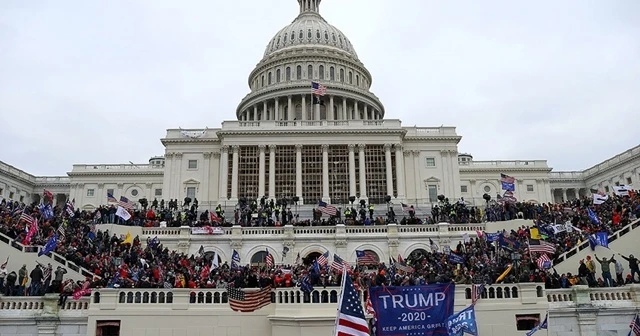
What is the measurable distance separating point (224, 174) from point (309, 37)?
4388 cm

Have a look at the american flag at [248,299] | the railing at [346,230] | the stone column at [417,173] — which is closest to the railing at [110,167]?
the stone column at [417,173]

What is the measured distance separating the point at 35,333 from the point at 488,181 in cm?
7881

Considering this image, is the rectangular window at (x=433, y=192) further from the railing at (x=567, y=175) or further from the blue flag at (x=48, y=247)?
the blue flag at (x=48, y=247)

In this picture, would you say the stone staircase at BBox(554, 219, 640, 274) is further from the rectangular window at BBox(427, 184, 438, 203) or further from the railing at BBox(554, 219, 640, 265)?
the rectangular window at BBox(427, 184, 438, 203)

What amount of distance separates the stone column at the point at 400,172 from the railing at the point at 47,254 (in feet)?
142

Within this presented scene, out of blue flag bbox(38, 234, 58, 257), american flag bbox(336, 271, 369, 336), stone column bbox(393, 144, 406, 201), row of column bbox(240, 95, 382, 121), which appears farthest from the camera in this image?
row of column bbox(240, 95, 382, 121)

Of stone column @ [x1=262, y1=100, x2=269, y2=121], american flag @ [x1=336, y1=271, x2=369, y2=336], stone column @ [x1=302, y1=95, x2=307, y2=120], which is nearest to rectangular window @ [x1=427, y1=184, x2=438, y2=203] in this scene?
stone column @ [x1=302, y1=95, x2=307, y2=120]

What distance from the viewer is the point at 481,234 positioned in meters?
34.8

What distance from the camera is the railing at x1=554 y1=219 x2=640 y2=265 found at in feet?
92.3

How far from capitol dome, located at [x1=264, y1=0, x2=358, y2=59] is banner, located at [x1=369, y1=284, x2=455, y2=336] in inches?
3328

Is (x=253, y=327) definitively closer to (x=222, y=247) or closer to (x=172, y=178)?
(x=222, y=247)

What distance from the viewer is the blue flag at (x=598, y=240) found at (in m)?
27.2

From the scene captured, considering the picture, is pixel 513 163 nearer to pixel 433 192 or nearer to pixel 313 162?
pixel 433 192

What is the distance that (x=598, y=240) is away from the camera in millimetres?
27312
